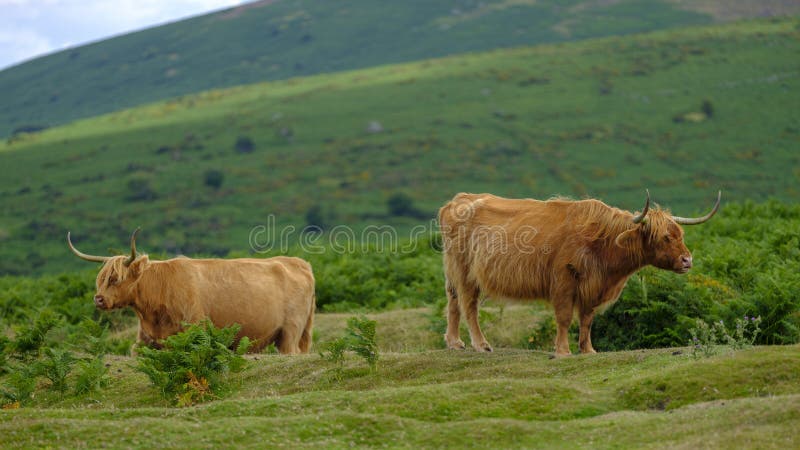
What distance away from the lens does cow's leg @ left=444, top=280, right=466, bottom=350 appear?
1337cm

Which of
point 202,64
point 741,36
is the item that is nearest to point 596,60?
point 741,36

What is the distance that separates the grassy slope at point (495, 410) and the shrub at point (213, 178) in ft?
264

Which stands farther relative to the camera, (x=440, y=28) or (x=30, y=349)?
(x=440, y=28)

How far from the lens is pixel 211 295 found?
15.2 meters

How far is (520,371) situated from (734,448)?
141 inches

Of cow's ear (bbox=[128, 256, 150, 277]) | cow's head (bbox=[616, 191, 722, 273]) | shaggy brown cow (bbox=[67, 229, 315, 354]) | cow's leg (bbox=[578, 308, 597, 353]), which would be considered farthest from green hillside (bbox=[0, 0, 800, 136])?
cow's leg (bbox=[578, 308, 597, 353])

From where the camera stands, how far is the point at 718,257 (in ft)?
59.6

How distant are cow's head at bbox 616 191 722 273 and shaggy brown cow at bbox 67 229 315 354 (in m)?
6.03

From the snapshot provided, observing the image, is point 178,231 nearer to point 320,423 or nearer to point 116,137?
point 116,137

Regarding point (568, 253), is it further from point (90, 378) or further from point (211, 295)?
point (90, 378)

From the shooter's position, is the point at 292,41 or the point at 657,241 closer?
the point at 657,241

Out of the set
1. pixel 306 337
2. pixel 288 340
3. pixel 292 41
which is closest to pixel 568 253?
pixel 288 340

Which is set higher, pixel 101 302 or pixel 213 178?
pixel 101 302

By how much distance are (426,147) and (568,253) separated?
8404 cm
